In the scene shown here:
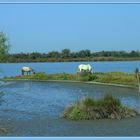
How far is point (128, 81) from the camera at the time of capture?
82.7 ft

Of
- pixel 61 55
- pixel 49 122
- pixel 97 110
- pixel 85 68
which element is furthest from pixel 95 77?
pixel 49 122

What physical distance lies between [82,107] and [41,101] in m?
4.42

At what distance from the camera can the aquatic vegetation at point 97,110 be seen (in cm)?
1398

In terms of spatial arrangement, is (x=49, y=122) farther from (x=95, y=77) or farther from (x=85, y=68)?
(x=85, y=68)

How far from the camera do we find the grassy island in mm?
25580

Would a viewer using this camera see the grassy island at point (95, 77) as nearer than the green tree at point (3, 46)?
No

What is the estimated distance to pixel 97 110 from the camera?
14078 millimetres

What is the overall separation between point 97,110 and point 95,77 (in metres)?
14.9

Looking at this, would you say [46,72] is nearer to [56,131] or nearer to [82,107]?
[82,107]

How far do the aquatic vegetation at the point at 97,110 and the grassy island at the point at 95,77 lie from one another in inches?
365

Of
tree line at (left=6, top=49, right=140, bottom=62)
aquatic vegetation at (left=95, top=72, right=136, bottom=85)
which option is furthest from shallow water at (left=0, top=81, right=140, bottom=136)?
aquatic vegetation at (left=95, top=72, right=136, bottom=85)

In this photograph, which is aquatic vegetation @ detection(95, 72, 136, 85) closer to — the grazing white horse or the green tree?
the grazing white horse

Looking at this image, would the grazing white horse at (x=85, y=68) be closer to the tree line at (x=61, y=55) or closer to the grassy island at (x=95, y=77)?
the grassy island at (x=95, y=77)

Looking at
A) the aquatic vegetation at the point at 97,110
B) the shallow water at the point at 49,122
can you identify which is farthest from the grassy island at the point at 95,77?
the aquatic vegetation at the point at 97,110
